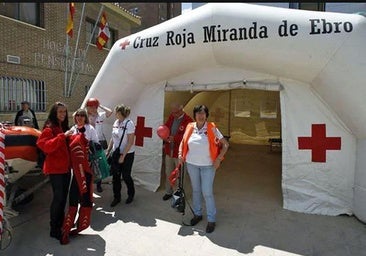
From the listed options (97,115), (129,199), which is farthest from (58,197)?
(97,115)

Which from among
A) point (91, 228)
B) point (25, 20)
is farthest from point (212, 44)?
point (25, 20)

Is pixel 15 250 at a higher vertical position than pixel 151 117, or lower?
lower

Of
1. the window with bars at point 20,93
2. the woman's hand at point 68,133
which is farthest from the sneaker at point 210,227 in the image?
the window with bars at point 20,93

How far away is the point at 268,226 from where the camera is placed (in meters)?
3.63

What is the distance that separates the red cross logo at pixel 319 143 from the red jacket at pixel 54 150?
9.09 feet

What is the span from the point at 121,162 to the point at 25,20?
7.52 meters

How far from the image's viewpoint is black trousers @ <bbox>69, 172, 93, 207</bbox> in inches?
128

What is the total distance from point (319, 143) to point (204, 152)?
60.7 inches

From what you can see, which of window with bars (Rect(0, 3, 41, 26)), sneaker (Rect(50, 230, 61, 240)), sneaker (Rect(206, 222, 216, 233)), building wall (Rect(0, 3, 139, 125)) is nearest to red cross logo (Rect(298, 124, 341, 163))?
sneaker (Rect(206, 222, 216, 233))

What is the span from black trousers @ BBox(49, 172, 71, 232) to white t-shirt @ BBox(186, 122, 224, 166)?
128cm

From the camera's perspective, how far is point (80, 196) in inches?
129

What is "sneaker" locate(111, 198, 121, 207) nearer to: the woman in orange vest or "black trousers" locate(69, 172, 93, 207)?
"black trousers" locate(69, 172, 93, 207)

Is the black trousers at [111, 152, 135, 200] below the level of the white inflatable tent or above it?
below

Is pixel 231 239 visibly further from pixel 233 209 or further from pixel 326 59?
pixel 326 59
